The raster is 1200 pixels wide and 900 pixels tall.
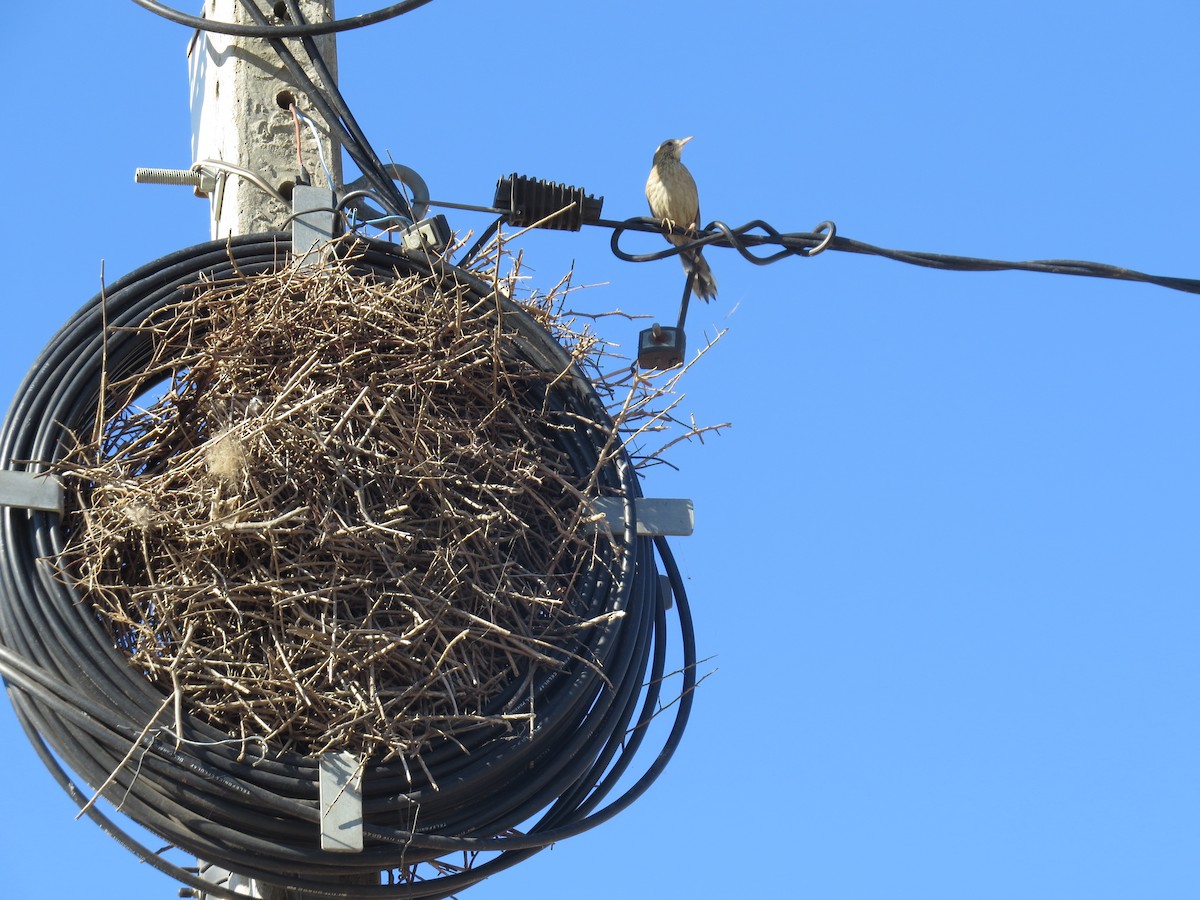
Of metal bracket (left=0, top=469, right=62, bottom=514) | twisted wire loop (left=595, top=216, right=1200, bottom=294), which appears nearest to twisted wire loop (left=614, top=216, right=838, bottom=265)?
twisted wire loop (left=595, top=216, right=1200, bottom=294)

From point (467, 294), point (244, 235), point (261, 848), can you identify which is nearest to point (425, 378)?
point (467, 294)

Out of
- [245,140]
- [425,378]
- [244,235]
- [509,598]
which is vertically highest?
[245,140]

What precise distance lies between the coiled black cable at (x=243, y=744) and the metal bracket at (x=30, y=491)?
3 cm

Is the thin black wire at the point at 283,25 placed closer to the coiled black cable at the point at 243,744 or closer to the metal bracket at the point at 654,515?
the coiled black cable at the point at 243,744

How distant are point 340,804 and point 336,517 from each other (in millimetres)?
762

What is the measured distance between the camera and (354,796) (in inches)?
164

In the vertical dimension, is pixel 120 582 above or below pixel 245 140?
below

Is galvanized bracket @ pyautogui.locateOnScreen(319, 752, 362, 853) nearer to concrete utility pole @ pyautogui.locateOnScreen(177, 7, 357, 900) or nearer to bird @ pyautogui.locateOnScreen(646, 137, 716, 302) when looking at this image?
concrete utility pole @ pyautogui.locateOnScreen(177, 7, 357, 900)

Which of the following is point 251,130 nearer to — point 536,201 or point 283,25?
point 283,25

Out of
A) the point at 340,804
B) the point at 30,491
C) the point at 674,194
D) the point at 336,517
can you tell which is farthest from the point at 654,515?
the point at 674,194

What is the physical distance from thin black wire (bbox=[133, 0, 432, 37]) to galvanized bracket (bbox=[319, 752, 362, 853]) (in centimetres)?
227

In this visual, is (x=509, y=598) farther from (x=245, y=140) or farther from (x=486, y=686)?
(x=245, y=140)

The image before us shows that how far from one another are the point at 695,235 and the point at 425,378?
164 cm

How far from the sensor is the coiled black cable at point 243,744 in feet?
13.6
